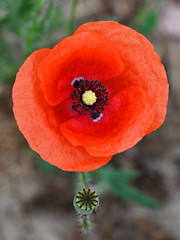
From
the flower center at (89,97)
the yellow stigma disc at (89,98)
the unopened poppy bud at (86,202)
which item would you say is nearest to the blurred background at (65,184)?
the flower center at (89,97)

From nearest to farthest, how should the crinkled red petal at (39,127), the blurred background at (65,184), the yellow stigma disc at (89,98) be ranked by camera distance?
the crinkled red petal at (39,127) → the yellow stigma disc at (89,98) → the blurred background at (65,184)

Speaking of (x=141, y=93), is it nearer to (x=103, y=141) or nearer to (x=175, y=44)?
(x=103, y=141)

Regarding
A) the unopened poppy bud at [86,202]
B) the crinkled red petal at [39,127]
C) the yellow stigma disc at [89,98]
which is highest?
the yellow stigma disc at [89,98]

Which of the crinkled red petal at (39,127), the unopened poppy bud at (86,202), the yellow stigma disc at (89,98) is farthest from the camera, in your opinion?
the yellow stigma disc at (89,98)

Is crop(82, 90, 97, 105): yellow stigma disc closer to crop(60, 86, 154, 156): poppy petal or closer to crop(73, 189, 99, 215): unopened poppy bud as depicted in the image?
crop(60, 86, 154, 156): poppy petal

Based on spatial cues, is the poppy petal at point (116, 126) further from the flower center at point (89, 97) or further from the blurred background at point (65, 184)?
the blurred background at point (65, 184)

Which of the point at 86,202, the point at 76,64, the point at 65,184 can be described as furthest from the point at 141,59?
the point at 65,184

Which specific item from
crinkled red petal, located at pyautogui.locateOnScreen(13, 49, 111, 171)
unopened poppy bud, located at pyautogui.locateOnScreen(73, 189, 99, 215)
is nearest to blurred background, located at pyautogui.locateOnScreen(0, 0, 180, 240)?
unopened poppy bud, located at pyautogui.locateOnScreen(73, 189, 99, 215)

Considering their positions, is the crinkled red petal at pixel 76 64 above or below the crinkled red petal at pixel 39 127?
above

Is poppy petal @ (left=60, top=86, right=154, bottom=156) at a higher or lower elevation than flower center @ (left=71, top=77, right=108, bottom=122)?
lower
